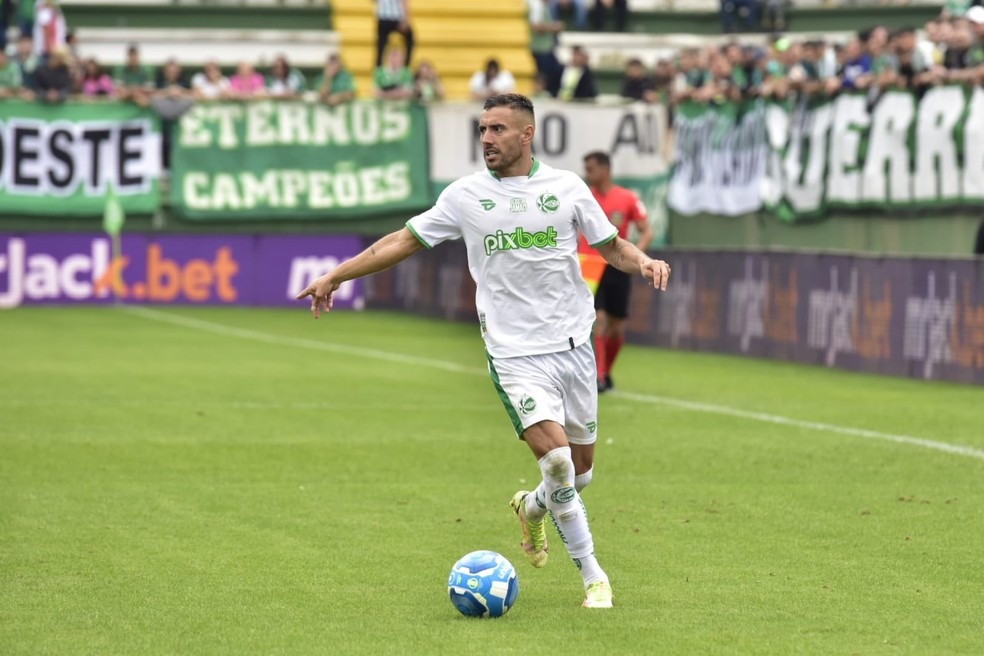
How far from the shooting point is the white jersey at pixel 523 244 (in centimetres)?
860

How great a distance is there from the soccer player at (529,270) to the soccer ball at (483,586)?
14.1 inches

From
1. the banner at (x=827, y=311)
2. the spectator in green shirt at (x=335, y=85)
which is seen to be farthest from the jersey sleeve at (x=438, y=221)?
the spectator in green shirt at (x=335, y=85)

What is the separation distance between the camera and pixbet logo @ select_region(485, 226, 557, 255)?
28.2 ft

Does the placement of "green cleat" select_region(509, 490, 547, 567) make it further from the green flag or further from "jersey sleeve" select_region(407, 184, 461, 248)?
the green flag

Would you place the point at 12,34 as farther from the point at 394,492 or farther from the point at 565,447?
the point at 565,447

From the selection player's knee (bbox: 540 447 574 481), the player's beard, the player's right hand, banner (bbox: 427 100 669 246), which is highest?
banner (bbox: 427 100 669 246)

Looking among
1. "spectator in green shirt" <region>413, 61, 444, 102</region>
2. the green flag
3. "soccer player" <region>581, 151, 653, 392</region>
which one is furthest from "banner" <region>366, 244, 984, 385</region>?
the green flag

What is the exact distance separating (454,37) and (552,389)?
31630 millimetres

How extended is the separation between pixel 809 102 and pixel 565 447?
2092 centimetres

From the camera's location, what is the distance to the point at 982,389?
1922 cm

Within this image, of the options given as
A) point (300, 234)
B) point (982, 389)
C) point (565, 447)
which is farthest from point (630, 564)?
point (300, 234)

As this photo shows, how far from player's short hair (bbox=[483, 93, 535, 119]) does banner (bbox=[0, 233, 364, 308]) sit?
23.3 metres

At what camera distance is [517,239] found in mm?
8602

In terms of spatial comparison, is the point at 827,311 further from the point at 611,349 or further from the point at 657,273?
the point at 657,273
